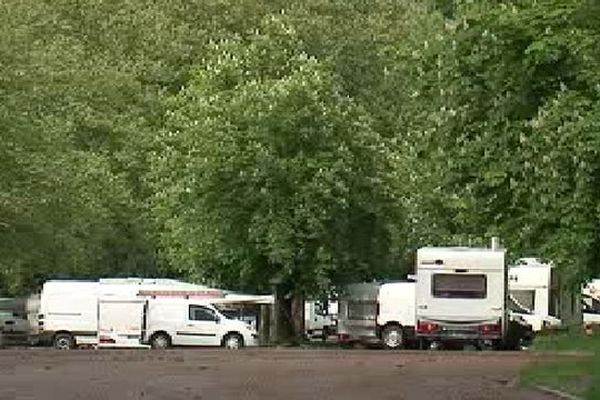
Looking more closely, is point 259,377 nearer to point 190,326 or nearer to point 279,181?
point 279,181

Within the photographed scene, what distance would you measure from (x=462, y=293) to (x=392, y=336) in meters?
6.66

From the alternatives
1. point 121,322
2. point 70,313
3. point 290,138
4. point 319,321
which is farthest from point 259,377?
point 319,321

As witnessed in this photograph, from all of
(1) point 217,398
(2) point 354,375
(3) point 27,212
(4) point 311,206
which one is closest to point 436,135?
(2) point 354,375

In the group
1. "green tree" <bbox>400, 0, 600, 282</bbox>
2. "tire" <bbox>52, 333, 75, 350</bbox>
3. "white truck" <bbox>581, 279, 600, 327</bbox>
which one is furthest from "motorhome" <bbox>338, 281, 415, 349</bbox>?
"green tree" <bbox>400, 0, 600, 282</bbox>

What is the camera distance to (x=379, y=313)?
49844mm

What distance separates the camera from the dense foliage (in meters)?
28.6

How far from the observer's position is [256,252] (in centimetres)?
4850

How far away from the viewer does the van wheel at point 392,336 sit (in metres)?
48.8

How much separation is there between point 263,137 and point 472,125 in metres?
18.4

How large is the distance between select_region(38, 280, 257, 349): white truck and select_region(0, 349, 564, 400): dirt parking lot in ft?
51.0

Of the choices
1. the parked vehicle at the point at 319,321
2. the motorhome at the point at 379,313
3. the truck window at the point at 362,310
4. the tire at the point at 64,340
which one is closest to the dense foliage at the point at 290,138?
the motorhome at the point at 379,313

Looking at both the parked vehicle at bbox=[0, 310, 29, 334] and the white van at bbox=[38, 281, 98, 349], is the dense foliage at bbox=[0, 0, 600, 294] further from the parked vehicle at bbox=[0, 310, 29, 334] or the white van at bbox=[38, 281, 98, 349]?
the parked vehicle at bbox=[0, 310, 29, 334]

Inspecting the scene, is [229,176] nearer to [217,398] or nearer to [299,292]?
[299,292]

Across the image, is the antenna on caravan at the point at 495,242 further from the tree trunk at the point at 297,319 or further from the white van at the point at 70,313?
the white van at the point at 70,313
